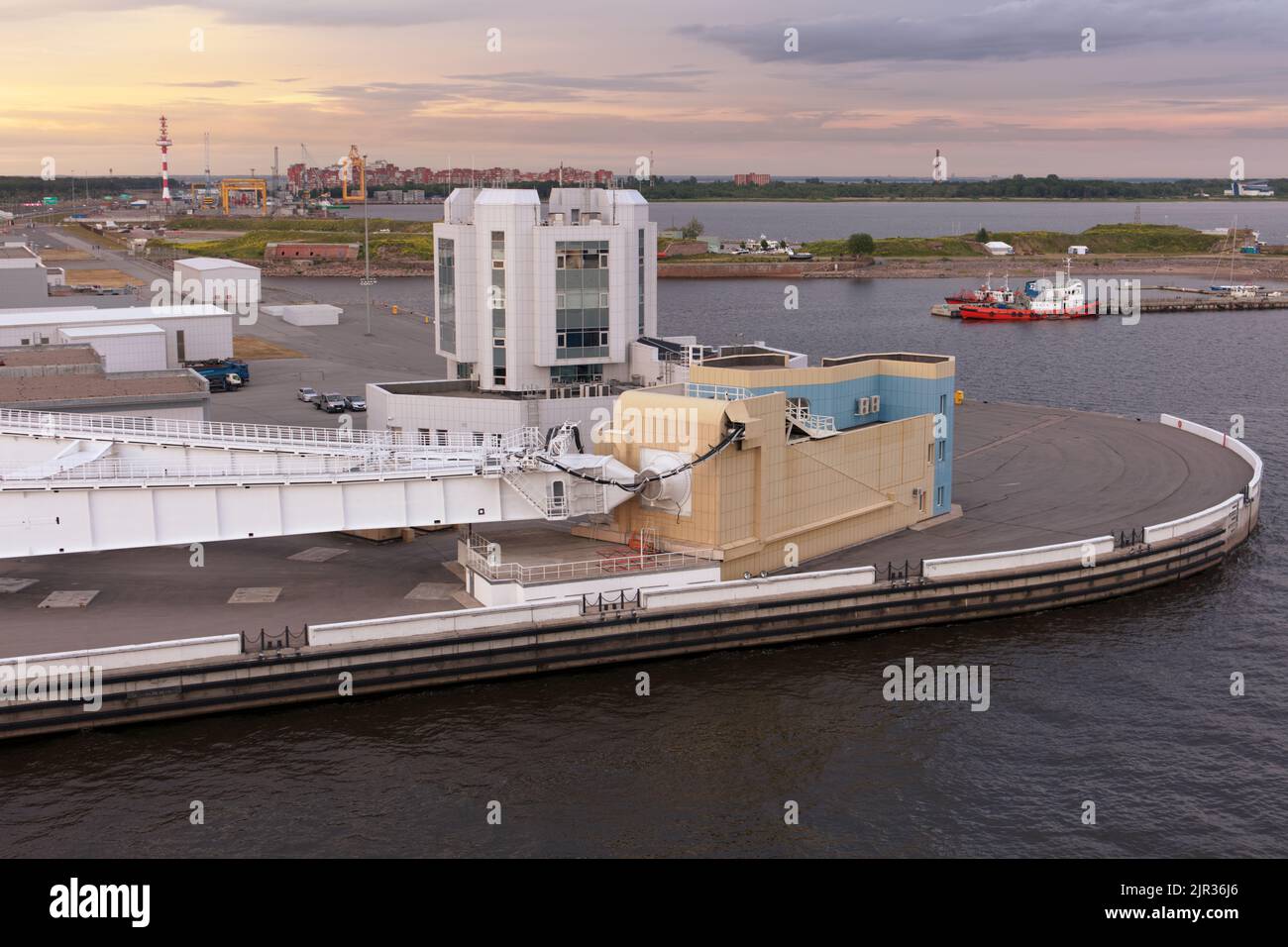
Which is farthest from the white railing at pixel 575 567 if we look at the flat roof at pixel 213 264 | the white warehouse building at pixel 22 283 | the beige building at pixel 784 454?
the flat roof at pixel 213 264

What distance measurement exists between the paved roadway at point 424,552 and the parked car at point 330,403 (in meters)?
24.5

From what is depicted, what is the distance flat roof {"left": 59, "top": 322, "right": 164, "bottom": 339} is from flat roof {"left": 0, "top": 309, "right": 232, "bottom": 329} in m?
1.63

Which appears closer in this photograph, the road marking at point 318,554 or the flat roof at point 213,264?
the road marking at point 318,554

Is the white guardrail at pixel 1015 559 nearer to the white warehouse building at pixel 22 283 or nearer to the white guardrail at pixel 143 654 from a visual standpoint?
the white guardrail at pixel 143 654

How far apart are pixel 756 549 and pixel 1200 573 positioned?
15.3 m

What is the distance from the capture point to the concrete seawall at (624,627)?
1293 inches

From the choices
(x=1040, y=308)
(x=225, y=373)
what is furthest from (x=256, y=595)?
(x=1040, y=308)

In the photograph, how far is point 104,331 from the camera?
242ft

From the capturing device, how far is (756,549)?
133 feet

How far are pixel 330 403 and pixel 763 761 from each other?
139 feet

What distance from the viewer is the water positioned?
91.9ft
